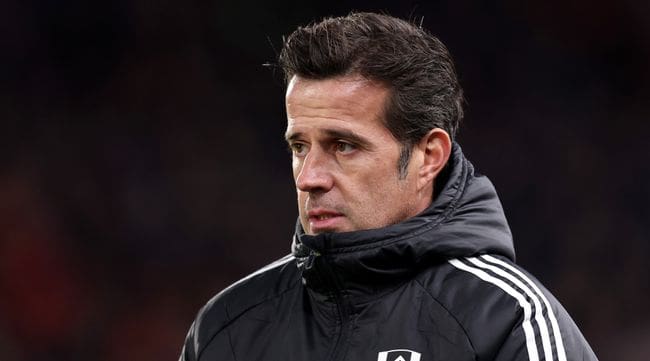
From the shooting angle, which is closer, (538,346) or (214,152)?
(538,346)

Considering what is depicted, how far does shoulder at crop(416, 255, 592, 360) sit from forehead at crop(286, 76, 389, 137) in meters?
0.31

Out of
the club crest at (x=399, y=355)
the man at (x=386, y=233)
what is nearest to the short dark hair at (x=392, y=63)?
the man at (x=386, y=233)

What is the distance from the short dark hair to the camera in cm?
202

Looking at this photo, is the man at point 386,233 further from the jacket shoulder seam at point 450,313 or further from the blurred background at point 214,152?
the blurred background at point 214,152

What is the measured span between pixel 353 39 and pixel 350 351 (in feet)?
1.90

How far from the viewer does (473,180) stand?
2.03m

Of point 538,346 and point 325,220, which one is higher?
point 325,220

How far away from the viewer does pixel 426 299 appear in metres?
1.93

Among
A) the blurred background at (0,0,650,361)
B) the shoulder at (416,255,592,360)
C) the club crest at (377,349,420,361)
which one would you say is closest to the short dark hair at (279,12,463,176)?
the shoulder at (416,255,592,360)

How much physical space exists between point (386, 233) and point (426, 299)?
138 mm

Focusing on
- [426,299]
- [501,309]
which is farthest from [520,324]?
[426,299]

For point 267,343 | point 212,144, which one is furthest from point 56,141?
point 267,343

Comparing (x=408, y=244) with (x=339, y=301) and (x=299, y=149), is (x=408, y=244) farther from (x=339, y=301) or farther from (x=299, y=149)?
(x=299, y=149)

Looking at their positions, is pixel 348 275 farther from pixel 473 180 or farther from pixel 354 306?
pixel 473 180
